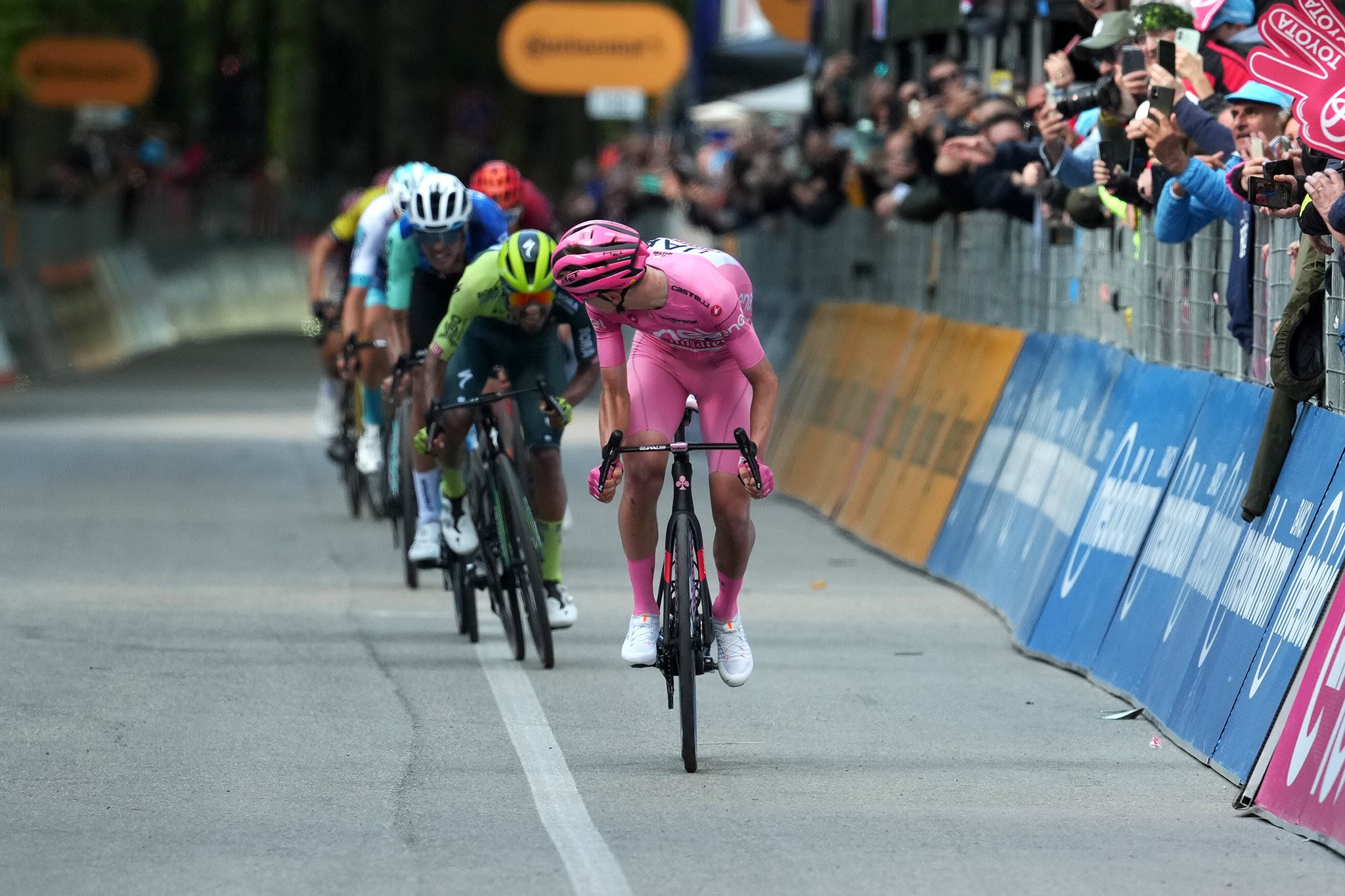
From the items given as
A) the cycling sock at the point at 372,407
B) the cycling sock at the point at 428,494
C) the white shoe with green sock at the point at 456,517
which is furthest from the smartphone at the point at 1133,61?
the cycling sock at the point at 372,407

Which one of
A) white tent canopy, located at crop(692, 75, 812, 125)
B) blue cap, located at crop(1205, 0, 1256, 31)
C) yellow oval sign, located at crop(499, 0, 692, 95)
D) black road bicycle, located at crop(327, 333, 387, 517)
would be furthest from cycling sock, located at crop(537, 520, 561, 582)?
yellow oval sign, located at crop(499, 0, 692, 95)

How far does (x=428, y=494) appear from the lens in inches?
505

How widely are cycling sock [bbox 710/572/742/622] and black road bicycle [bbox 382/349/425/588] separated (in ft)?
11.0

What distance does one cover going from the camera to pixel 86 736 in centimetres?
968

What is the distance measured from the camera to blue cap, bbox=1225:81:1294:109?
405 inches

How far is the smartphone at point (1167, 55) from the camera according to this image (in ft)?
34.9

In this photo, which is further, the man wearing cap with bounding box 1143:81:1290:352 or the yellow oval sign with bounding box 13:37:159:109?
the yellow oval sign with bounding box 13:37:159:109

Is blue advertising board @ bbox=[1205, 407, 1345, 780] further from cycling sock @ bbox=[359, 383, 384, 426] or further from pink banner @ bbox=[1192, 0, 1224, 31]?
cycling sock @ bbox=[359, 383, 384, 426]

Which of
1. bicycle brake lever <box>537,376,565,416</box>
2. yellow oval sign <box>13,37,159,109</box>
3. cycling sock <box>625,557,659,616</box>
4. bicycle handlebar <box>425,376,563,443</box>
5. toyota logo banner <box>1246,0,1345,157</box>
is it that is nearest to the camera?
toyota logo banner <box>1246,0,1345,157</box>

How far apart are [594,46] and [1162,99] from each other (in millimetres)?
28099

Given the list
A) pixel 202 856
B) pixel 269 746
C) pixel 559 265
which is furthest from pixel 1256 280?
pixel 202 856

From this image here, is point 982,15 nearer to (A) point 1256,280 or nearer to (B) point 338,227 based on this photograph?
(B) point 338,227

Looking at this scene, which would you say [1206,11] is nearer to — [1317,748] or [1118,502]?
[1118,502]

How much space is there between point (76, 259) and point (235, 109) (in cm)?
2543
